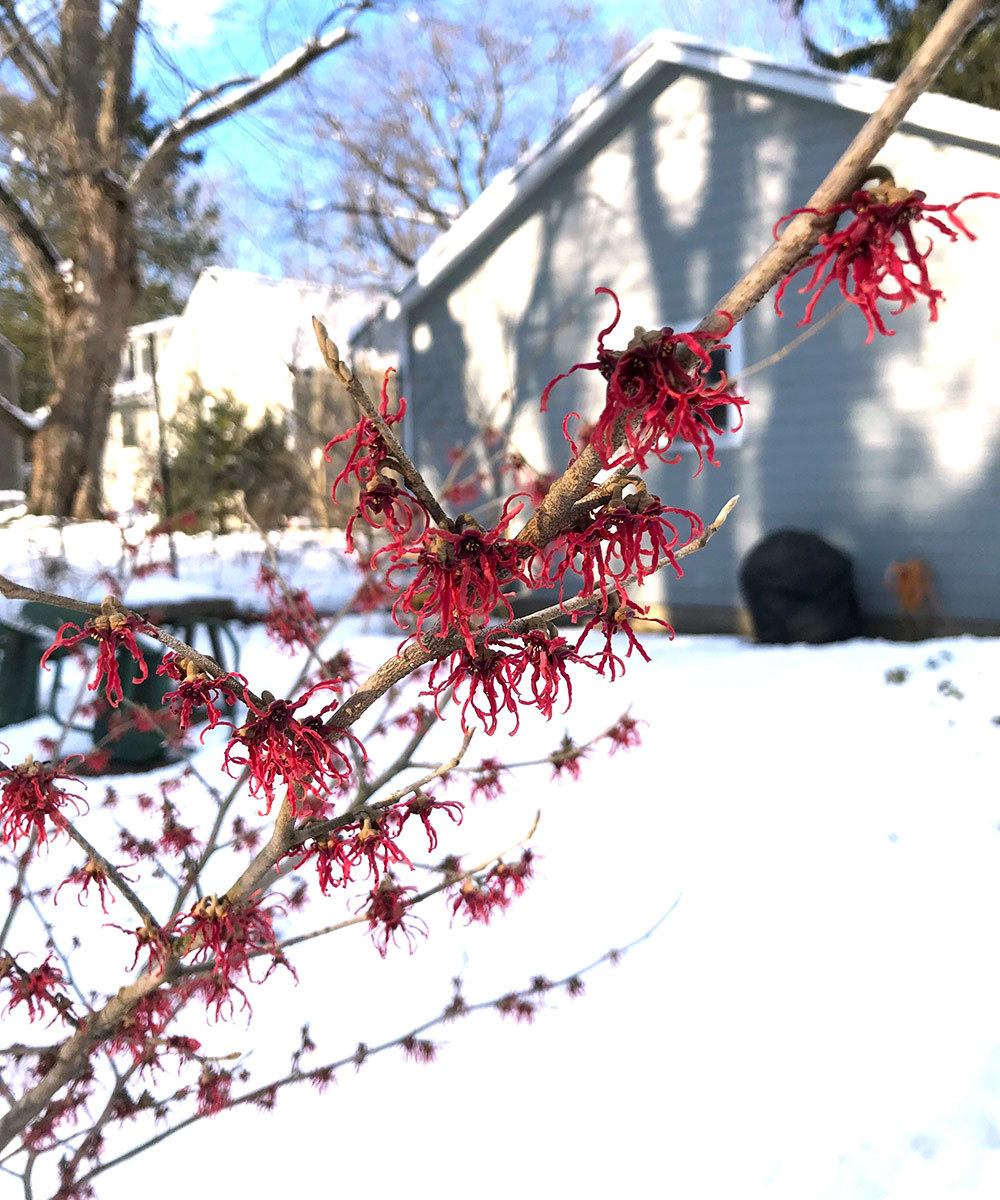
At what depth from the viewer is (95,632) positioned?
3.38 ft

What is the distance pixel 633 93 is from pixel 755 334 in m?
2.86

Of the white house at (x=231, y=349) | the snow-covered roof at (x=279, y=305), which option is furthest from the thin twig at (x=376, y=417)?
the snow-covered roof at (x=279, y=305)

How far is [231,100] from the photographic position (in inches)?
450

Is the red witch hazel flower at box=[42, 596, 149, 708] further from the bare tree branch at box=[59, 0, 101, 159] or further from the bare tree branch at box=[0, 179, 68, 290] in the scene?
the bare tree branch at box=[0, 179, 68, 290]

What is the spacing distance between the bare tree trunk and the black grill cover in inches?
300

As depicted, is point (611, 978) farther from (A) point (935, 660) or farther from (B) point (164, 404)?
(B) point (164, 404)

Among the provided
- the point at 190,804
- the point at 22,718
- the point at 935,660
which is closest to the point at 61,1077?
the point at 190,804

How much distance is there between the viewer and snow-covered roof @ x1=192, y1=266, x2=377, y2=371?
21.9m

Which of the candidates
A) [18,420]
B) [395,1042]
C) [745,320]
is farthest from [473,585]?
[18,420]

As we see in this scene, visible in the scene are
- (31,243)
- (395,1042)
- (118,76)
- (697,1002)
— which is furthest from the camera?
(31,243)

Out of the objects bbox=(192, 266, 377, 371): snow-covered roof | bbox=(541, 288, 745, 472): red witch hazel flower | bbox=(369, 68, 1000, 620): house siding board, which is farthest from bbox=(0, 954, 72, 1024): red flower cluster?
bbox=(192, 266, 377, 371): snow-covered roof

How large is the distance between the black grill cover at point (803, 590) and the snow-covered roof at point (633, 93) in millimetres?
3560

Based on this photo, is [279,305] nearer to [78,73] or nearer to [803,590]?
[78,73]

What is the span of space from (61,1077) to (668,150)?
9.83m
